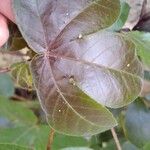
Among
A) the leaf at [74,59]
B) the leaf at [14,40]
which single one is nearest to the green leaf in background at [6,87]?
the leaf at [14,40]

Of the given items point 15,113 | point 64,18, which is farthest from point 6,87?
point 64,18

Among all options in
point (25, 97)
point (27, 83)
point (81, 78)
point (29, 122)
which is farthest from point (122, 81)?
point (25, 97)

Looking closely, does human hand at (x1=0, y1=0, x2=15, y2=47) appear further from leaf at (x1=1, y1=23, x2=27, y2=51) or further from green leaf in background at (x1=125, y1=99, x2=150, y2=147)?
green leaf in background at (x1=125, y1=99, x2=150, y2=147)

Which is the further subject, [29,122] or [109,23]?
[29,122]

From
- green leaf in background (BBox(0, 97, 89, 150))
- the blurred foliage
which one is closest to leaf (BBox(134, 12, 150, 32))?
the blurred foliage

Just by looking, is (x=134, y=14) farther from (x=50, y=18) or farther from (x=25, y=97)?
(x=25, y=97)

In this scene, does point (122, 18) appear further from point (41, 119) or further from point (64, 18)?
point (41, 119)

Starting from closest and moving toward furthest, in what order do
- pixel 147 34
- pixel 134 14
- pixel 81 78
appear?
pixel 81 78, pixel 147 34, pixel 134 14
